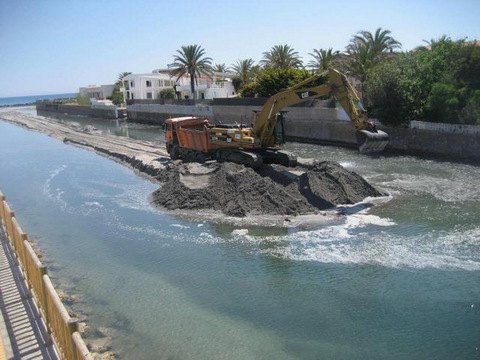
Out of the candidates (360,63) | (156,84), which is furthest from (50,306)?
(156,84)

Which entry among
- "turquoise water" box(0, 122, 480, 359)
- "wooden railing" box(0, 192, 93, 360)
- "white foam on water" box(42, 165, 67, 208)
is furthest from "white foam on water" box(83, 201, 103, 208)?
"wooden railing" box(0, 192, 93, 360)

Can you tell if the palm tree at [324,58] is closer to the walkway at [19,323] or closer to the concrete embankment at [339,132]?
the concrete embankment at [339,132]

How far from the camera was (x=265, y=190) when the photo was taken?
17.1 metres

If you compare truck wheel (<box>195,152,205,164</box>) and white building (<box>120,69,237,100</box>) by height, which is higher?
white building (<box>120,69,237,100</box>)

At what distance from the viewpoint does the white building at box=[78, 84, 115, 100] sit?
97.6 meters

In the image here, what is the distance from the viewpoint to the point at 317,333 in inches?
361

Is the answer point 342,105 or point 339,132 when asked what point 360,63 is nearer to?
point 339,132

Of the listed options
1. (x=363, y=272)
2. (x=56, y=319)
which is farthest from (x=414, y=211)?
(x=56, y=319)

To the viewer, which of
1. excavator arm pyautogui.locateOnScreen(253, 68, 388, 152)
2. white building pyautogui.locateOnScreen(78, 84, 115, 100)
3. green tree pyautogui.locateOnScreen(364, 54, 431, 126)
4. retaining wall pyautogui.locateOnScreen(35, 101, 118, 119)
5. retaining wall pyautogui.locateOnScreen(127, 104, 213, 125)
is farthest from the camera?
white building pyautogui.locateOnScreen(78, 84, 115, 100)

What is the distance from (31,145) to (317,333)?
3966 cm

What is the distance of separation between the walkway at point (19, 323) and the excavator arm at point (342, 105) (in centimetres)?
1164

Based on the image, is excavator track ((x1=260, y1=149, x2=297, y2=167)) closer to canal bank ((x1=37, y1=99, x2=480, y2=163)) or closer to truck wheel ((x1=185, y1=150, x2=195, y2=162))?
canal bank ((x1=37, y1=99, x2=480, y2=163))

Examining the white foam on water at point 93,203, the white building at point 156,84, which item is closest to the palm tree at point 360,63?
the white foam on water at point 93,203

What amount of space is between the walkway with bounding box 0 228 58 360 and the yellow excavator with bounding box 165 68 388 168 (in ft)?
38.2
